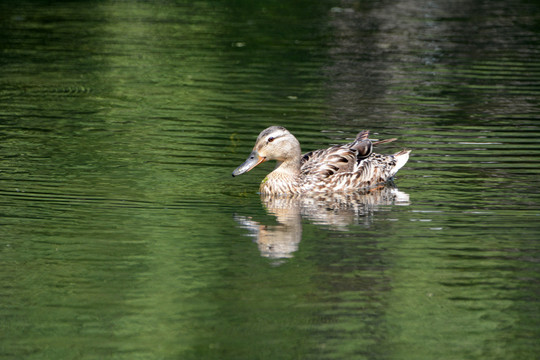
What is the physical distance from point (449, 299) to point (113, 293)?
2469 mm

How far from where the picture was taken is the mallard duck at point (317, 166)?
11852 mm

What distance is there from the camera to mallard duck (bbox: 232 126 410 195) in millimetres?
11852

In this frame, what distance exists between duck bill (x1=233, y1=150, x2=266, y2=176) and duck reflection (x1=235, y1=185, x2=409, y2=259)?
35 centimetres

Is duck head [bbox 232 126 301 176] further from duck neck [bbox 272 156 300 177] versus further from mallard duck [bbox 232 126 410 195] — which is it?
duck neck [bbox 272 156 300 177]

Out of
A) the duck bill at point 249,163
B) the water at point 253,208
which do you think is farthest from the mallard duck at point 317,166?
the water at point 253,208

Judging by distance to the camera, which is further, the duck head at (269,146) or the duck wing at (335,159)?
the duck wing at (335,159)

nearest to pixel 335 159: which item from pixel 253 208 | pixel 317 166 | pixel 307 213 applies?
pixel 317 166

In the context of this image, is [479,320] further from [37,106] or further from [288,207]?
[37,106]

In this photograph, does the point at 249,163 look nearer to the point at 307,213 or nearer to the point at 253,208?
the point at 253,208

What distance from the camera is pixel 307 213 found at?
11.0 m

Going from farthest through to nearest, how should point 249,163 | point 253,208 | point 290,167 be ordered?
point 290,167 < point 249,163 < point 253,208

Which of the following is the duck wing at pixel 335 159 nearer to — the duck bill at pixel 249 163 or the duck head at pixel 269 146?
the duck head at pixel 269 146

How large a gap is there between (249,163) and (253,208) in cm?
82

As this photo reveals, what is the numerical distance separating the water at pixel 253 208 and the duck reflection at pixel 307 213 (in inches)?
1.6
